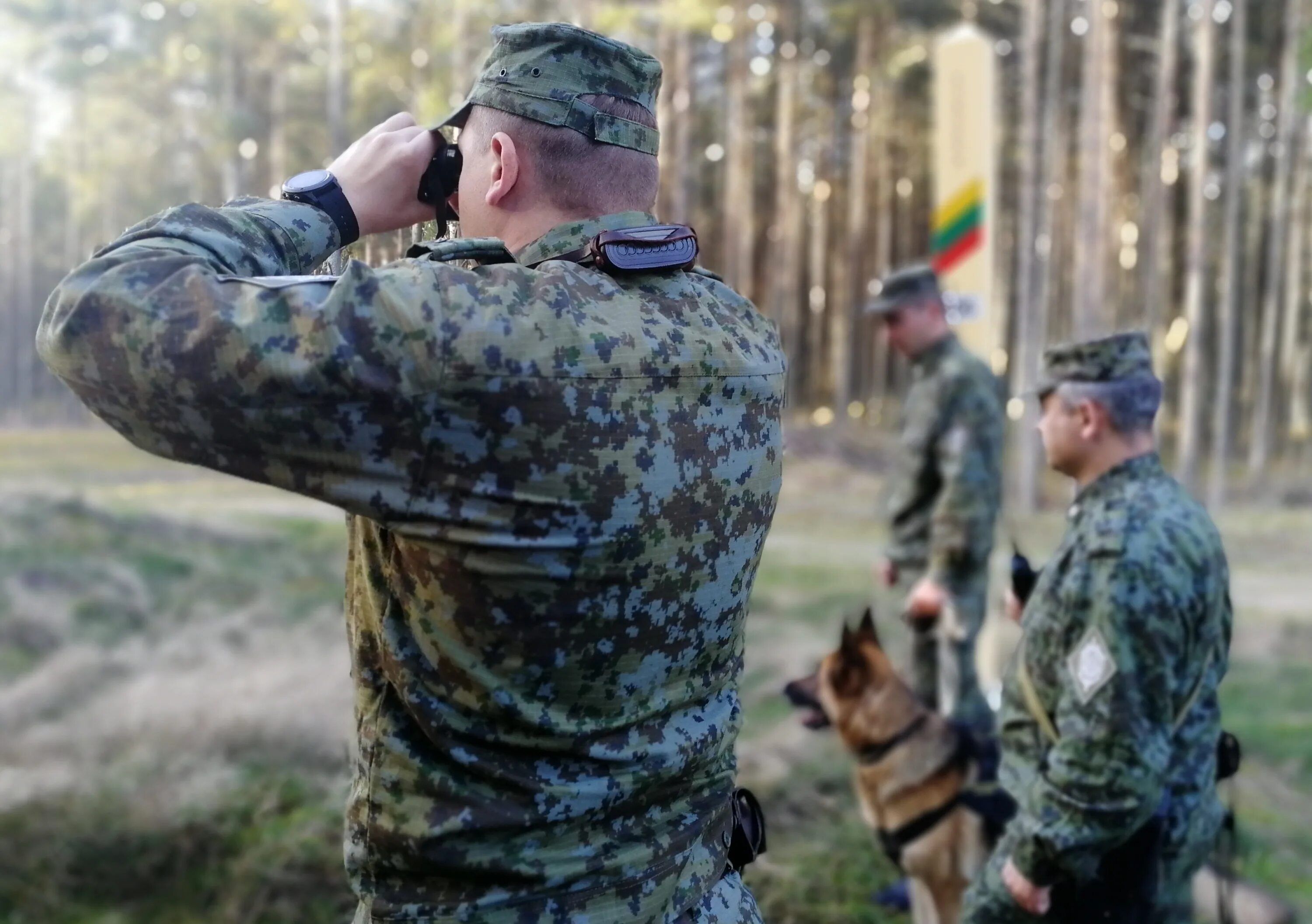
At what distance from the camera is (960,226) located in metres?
6.09

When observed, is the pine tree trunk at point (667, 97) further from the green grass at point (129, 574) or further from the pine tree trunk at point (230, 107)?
the pine tree trunk at point (230, 107)

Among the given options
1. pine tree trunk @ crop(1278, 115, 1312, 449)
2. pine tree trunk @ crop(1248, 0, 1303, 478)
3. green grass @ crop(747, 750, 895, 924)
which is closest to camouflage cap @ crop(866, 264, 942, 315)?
green grass @ crop(747, 750, 895, 924)

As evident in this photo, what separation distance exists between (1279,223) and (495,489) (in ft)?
77.2

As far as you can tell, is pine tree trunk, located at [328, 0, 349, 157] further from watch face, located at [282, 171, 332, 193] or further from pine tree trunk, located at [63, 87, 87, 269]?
watch face, located at [282, 171, 332, 193]

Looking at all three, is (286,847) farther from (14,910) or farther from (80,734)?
(80,734)

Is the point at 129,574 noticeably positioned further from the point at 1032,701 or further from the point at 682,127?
the point at 682,127

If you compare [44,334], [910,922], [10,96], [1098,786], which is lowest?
[910,922]

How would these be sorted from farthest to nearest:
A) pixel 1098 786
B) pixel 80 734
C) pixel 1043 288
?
pixel 1043 288
pixel 80 734
pixel 1098 786

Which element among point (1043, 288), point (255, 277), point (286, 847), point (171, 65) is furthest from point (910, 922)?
point (171, 65)

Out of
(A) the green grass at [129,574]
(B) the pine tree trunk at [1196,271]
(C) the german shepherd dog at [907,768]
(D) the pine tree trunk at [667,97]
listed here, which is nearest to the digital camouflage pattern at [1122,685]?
(C) the german shepherd dog at [907,768]

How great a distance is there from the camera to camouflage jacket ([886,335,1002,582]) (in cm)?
507

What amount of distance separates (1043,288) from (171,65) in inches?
679

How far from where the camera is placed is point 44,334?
4.17 ft

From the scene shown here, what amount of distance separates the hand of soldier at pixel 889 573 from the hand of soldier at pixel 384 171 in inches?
174
